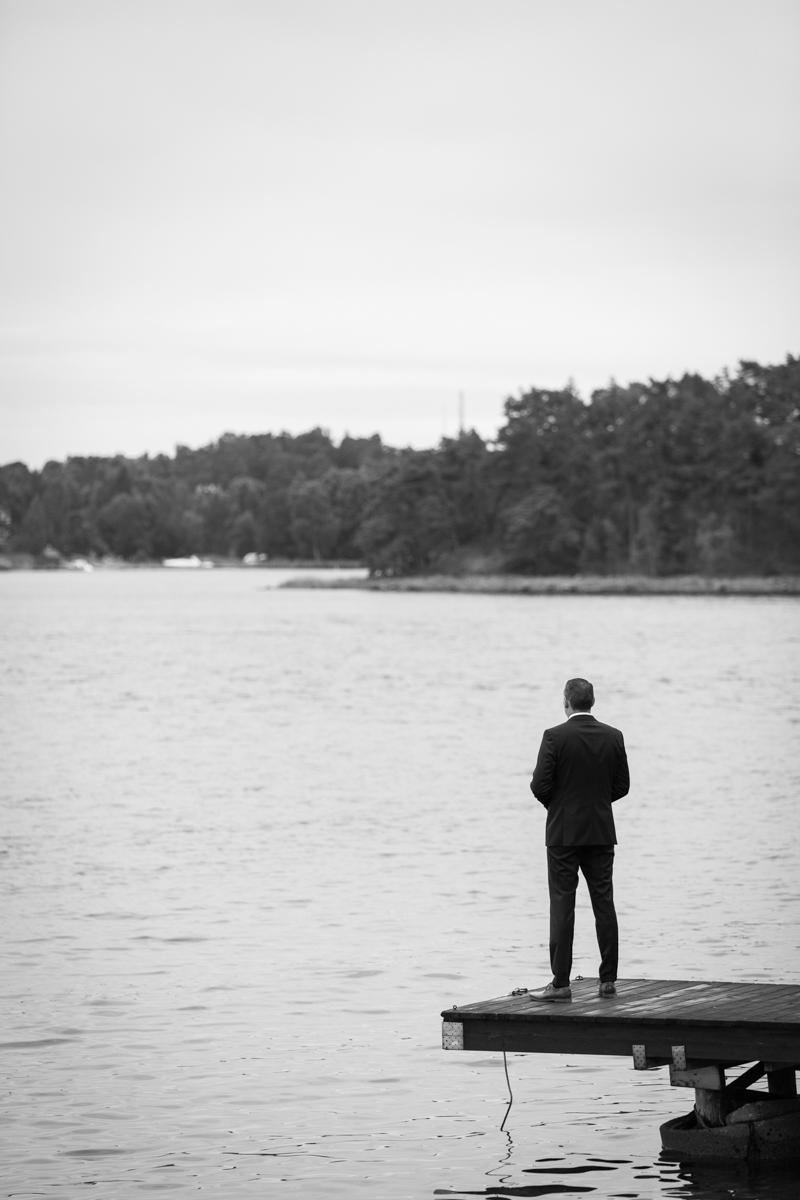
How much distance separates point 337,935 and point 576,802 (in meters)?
9.49

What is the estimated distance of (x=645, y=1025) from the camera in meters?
11.2

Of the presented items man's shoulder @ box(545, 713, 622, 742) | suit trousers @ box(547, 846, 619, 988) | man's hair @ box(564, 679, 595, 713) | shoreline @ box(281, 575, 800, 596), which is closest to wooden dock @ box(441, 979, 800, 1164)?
suit trousers @ box(547, 846, 619, 988)

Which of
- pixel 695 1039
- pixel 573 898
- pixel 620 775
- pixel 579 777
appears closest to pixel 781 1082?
pixel 695 1039

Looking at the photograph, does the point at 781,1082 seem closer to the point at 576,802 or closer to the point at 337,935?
the point at 576,802

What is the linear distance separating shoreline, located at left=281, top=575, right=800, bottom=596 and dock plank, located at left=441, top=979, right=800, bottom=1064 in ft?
505

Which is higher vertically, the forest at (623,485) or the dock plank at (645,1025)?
the forest at (623,485)

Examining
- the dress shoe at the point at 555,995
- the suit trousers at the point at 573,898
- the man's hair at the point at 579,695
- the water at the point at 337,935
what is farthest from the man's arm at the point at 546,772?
the water at the point at 337,935

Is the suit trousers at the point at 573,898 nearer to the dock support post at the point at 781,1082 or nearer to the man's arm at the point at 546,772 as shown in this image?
the man's arm at the point at 546,772

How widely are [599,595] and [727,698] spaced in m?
117

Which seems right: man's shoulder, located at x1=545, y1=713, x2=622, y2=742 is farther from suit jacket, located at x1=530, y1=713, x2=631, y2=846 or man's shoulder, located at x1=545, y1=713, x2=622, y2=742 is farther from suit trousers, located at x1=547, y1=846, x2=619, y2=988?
suit trousers, located at x1=547, y1=846, x2=619, y2=988

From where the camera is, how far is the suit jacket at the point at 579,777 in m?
11.5

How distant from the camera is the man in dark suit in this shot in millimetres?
11484

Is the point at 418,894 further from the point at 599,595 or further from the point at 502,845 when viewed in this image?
the point at 599,595

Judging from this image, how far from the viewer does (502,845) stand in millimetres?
27797
